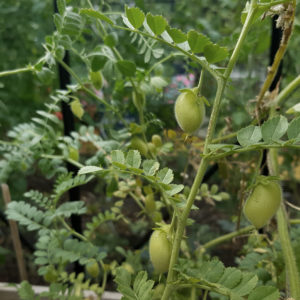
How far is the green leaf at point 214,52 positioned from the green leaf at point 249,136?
0.23 ft

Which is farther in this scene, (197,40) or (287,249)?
(287,249)

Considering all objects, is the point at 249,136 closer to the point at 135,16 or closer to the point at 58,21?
the point at 135,16

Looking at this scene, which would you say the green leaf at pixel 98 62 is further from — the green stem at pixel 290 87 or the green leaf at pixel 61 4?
the green stem at pixel 290 87

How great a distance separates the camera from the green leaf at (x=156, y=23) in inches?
13.3

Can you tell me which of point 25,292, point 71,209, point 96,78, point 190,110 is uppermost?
point 96,78

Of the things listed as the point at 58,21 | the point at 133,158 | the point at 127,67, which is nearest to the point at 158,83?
the point at 127,67

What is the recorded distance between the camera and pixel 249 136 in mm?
332

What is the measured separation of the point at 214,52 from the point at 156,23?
58 mm

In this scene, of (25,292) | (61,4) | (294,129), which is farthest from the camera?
(25,292)

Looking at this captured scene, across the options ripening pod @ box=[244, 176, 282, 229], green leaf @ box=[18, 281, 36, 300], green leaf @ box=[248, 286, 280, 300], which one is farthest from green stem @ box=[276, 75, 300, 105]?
green leaf @ box=[18, 281, 36, 300]

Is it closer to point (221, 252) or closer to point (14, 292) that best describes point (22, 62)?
point (14, 292)

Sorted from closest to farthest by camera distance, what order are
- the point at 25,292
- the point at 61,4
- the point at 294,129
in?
the point at 294,129
the point at 61,4
the point at 25,292

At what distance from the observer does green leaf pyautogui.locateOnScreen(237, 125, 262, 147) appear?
33 cm

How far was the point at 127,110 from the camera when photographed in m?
0.71
